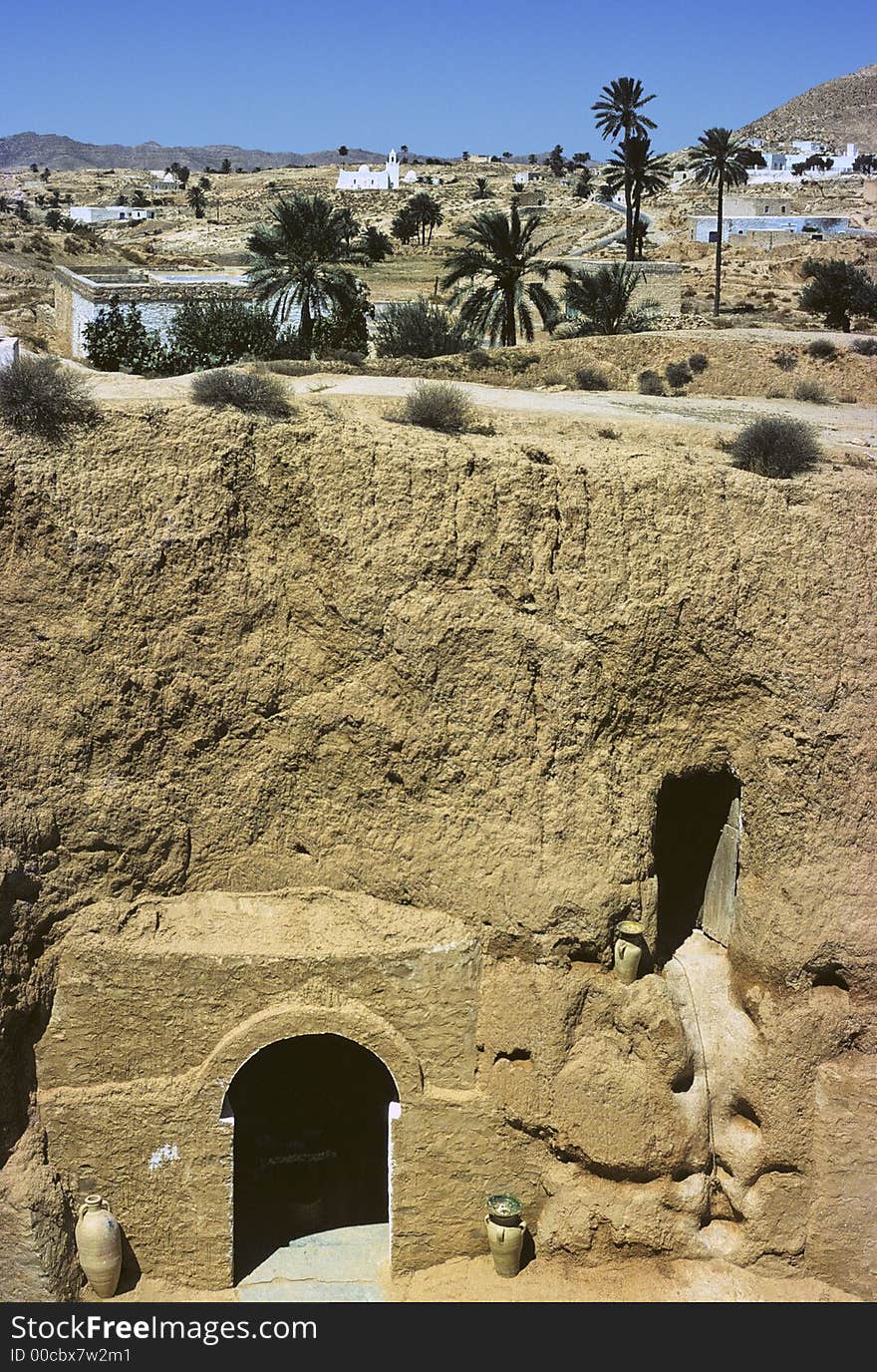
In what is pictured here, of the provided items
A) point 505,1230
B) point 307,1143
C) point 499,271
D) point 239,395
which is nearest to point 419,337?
point 499,271

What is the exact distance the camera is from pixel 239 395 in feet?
41.9

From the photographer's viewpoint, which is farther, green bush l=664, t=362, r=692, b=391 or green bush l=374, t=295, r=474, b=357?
green bush l=374, t=295, r=474, b=357

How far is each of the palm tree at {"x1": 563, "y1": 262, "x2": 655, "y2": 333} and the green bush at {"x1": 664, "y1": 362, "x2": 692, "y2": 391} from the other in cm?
694

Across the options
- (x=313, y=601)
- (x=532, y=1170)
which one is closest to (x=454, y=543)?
(x=313, y=601)

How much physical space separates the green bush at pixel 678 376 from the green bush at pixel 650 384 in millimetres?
174

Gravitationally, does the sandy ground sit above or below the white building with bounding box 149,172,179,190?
below

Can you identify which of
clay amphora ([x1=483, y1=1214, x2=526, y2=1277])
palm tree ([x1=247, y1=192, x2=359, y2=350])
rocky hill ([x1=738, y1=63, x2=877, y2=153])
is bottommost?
clay amphora ([x1=483, y1=1214, x2=526, y2=1277])

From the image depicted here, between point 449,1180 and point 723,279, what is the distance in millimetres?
43089

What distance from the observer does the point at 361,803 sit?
1244 cm

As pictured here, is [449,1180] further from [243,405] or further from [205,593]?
[243,405]

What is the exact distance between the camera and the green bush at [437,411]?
523 inches

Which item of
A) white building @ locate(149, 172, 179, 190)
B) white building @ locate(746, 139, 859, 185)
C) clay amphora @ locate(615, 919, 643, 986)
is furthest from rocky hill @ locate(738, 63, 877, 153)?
clay amphora @ locate(615, 919, 643, 986)

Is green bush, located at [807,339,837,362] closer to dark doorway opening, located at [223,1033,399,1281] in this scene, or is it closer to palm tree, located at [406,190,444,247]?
dark doorway opening, located at [223,1033,399,1281]

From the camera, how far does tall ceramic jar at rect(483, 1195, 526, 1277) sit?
40.0 feet
